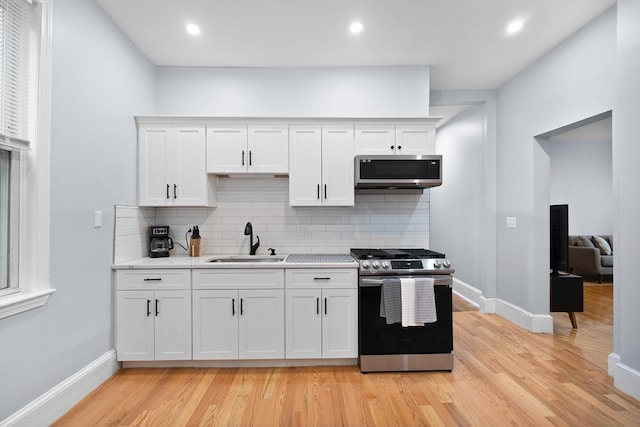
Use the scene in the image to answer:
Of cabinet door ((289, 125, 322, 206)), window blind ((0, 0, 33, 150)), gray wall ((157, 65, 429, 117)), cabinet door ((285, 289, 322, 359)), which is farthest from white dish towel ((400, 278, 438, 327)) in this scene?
window blind ((0, 0, 33, 150))

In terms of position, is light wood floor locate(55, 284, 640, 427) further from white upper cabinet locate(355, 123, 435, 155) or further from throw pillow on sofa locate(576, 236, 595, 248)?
throw pillow on sofa locate(576, 236, 595, 248)

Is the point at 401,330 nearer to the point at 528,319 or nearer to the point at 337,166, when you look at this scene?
the point at 337,166

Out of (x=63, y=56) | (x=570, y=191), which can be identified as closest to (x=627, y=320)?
(x=63, y=56)

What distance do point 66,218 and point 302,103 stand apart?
2.37 metres

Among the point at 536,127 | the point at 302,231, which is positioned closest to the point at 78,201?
the point at 302,231

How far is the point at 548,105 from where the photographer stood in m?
3.41

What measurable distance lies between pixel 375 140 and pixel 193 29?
193 centimetres

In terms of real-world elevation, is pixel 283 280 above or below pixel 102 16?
below

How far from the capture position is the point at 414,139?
10.6 ft

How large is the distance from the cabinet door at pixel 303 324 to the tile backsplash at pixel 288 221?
79 cm

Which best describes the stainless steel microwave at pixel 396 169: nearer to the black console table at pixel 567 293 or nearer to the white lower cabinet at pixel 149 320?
the white lower cabinet at pixel 149 320

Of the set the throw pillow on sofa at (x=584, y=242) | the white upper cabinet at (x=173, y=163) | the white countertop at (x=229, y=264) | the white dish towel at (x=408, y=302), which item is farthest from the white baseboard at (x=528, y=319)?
the white upper cabinet at (x=173, y=163)

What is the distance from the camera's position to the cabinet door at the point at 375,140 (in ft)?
10.5

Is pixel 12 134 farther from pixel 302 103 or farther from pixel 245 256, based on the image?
pixel 302 103
